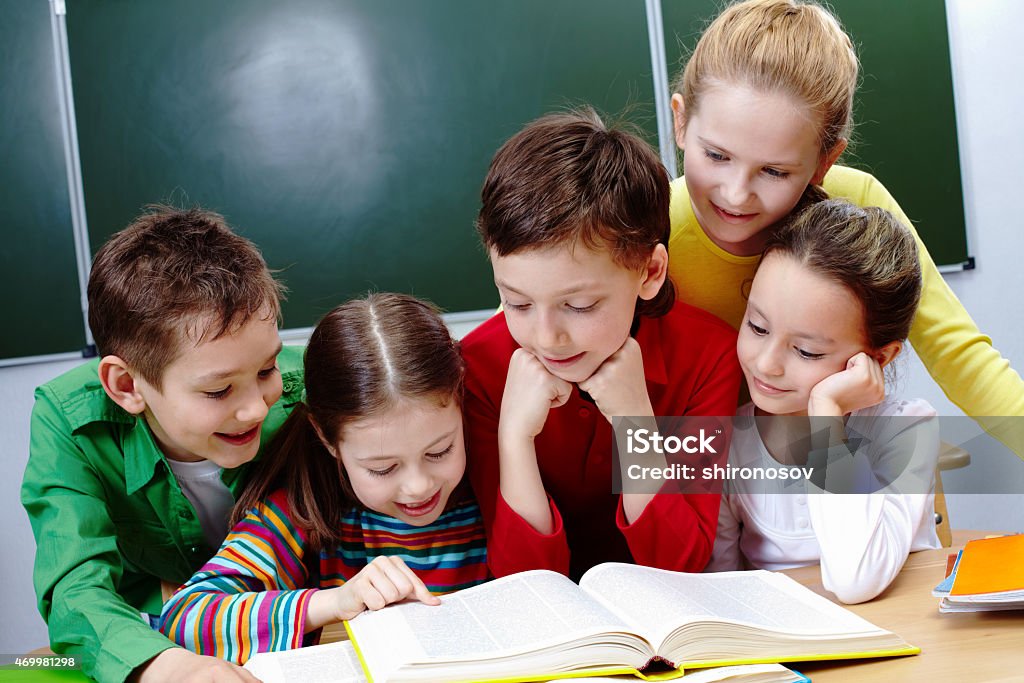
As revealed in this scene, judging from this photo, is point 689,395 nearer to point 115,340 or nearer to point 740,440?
point 740,440

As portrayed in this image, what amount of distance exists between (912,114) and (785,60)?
2188 mm

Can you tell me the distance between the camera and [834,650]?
890mm

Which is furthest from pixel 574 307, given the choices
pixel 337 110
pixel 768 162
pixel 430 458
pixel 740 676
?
pixel 337 110

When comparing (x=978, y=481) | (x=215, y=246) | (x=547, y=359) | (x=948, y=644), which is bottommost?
(x=978, y=481)

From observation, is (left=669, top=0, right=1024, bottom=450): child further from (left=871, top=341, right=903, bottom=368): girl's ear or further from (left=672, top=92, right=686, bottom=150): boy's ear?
(left=871, top=341, right=903, bottom=368): girl's ear

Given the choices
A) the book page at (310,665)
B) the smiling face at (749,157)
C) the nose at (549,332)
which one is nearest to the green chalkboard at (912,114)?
the smiling face at (749,157)

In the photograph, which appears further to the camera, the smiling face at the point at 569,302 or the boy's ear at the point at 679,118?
the boy's ear at the point at 679,118

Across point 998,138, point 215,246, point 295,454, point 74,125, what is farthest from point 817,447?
point 998,138

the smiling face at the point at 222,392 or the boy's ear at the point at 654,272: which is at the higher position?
the boy's ear at the point at 654,272

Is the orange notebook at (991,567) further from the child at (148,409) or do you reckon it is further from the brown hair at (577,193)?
the child at (148,409)

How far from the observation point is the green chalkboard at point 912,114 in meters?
3.09

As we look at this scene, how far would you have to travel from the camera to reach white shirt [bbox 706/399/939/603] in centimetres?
115

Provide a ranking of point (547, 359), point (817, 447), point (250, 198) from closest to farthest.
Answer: point (547, 359) < point (817, 447) < point (250, 198)

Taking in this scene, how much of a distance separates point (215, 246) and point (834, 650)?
2.99ft
